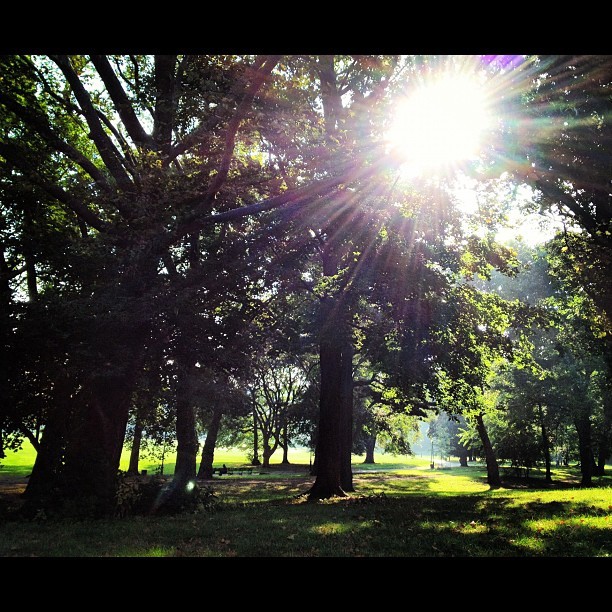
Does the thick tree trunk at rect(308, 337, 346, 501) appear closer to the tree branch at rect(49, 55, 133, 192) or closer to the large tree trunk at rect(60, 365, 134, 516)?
the large tree trunk at rect(60, 365, 134, 516)

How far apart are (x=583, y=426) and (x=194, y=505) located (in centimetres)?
3290

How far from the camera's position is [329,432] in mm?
16672

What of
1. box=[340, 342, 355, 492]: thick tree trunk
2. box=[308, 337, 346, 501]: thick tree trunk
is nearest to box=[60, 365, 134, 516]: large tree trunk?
box=[308, 337, 346, 501]: thick tree trunk

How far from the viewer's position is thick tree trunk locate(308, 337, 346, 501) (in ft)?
53.8

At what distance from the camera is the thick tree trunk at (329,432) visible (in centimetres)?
1641

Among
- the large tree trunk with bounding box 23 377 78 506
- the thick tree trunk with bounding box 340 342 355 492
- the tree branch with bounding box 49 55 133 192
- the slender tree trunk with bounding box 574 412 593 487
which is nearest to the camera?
the large tree trunk with bounding box 23 377 78 506

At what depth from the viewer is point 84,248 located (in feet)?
38.4

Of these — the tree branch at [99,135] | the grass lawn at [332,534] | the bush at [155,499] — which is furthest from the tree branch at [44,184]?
the grass lawn at [332,534]

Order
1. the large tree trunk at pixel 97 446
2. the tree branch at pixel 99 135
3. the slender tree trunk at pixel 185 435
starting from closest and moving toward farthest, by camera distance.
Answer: the large tree trunk at pixel 97 446
the tree branch at pixel 99 135
the slender tree trunk at pixel 185 435

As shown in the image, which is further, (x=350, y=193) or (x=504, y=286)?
(x=504, y=286)

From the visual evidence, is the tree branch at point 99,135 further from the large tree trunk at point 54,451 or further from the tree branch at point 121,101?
the large tree trunk at point 54,451
